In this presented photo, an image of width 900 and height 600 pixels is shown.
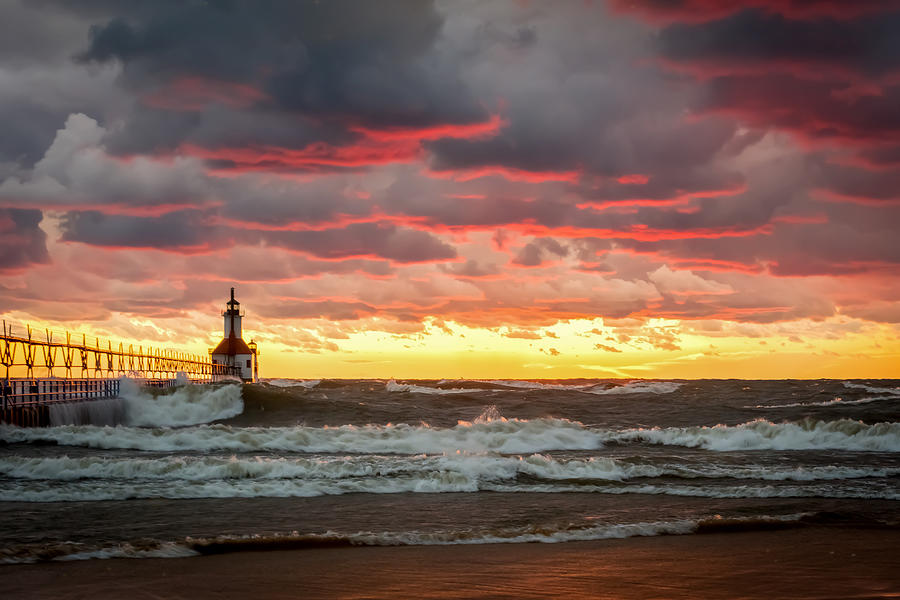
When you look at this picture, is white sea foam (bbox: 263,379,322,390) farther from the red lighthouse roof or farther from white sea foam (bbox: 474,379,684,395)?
white sea foam (bbox: 474,379,684,395)

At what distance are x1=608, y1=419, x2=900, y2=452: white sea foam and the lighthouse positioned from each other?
7172cm

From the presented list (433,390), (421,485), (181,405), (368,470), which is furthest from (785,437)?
(433,390)

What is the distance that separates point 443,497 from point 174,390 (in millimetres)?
33886

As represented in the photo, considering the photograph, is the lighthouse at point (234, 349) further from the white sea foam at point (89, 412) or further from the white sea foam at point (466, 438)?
the white sea foam at point (466, 438)

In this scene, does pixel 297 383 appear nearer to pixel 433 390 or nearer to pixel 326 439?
pixel 433 390

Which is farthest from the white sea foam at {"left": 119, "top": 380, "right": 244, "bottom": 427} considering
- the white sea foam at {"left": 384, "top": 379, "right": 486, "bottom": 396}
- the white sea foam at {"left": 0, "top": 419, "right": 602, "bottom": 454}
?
the white sea foam at {"left": 384, "top": 379, "right": 486, "bottom": 396}

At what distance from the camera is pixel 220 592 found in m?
7.88

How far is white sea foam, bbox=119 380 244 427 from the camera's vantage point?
40594mm

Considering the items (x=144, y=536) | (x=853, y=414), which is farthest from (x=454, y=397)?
(x=144, y=536)

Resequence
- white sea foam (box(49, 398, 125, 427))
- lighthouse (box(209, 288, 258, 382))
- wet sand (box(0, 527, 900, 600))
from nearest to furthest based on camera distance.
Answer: wet sand (box(0, 527, 900, 600)), white sea foam (box(49, 398, 125, 427)), lighthouse (box(209, 288, 258, 382))

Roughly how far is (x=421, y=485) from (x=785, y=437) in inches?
654

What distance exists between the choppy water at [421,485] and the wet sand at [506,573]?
642 mm

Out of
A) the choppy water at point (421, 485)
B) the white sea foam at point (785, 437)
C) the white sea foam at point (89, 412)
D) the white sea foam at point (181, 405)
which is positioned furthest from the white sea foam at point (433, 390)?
the choppy water at point (421, 485)

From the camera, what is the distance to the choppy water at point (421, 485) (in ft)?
36.0
